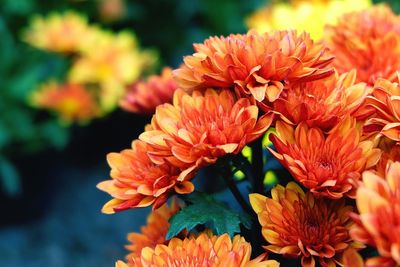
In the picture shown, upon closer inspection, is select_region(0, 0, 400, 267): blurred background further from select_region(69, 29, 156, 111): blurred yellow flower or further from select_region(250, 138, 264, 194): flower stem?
select_region(250, 138, 264, 194): flower stem

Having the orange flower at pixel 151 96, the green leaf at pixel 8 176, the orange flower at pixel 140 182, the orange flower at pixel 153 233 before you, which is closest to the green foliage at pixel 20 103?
the green leaf at pixel 8 176

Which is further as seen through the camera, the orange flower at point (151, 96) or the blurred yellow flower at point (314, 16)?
the blurred yellow flower at point (314, 16)

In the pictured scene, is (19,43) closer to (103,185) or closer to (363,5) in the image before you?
(363,5)

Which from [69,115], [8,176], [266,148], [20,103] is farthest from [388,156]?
[20,103]

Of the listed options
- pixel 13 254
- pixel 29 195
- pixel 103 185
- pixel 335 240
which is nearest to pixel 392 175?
pixel 335 240

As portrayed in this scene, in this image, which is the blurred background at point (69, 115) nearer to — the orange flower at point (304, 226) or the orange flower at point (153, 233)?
the orange flower at point (153, 233)

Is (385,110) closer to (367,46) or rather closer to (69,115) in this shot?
(367,46)
